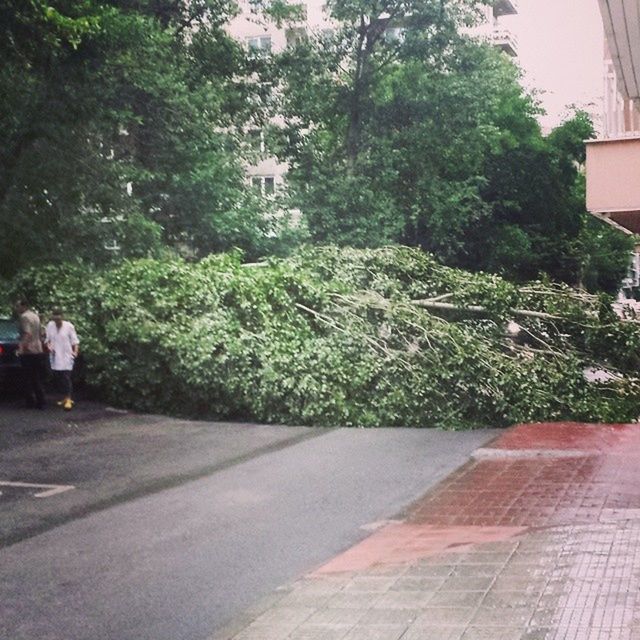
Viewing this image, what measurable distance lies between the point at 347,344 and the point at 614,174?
4.87 m

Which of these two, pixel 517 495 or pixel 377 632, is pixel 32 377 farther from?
pixel 377 632

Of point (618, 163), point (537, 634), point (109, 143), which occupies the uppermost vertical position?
→ point (109, 143)

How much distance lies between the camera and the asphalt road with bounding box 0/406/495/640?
6340mm

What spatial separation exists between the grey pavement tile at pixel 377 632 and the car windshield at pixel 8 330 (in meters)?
13.4

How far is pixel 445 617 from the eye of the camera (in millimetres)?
5449

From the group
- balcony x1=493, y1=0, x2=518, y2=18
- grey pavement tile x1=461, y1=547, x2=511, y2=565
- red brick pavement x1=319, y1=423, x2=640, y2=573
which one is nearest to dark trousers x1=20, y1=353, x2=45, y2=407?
red brick pavement x1=319, y1=423, x2=640, y2=573

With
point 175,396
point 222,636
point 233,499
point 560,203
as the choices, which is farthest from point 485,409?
point 560,203

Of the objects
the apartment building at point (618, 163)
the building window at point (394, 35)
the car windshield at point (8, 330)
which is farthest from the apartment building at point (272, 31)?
the apartment building at point (618, 163)

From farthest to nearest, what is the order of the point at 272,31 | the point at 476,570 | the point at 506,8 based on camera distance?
the point at 506,8 < the point at 272,31 < the point at 476,570

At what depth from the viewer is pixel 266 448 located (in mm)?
13148

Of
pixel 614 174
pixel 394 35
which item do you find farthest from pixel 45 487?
pixel 394 35

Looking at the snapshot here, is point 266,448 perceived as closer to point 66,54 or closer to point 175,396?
point 175,396

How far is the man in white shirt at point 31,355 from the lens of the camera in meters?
16.3

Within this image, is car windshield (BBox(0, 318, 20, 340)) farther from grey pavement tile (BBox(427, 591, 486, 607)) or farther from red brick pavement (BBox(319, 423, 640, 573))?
grey pavement tile (BBox(427, 591, 486, 607))
